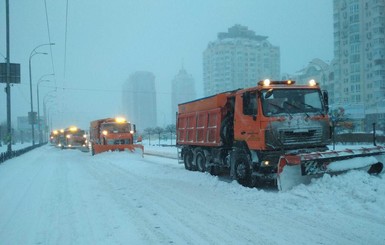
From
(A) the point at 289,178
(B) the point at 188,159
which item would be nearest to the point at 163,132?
(B) the point at 188,159

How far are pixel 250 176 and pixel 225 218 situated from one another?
390 centimetres

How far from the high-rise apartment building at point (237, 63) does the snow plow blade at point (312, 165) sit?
112512mm

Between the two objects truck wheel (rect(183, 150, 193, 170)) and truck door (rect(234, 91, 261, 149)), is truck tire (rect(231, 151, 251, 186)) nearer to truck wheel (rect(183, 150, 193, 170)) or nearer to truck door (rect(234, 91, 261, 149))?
truck door (rect(234, 91, 261, 149))

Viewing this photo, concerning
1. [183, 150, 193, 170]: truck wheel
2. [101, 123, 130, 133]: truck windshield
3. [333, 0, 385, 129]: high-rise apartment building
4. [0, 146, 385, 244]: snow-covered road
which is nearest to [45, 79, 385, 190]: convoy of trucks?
[0, 146, 385, 244]: snow-covered road

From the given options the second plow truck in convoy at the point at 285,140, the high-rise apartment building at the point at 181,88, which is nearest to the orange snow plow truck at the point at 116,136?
the second plow truck in convoy at the point at 285,140

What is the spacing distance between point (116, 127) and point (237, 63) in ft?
334

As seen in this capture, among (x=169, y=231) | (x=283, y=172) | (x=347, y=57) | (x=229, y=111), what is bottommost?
(x=169, y=231)

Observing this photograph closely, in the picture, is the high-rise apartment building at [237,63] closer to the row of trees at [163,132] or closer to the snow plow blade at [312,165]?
the row of trees at [163,132]

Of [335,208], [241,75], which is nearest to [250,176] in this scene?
[335,208]

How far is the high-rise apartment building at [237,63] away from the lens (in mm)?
125312

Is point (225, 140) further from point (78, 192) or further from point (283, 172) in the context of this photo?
point (78, 192)

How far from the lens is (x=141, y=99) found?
141m

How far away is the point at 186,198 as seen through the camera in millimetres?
9914

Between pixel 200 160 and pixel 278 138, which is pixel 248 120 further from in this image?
pixel 200 160
